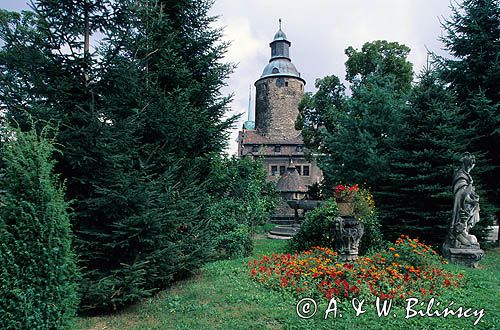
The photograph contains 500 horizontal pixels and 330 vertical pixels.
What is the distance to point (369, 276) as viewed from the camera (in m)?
6.50

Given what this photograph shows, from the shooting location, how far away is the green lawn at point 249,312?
484cm

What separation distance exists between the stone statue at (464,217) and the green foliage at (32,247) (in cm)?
903

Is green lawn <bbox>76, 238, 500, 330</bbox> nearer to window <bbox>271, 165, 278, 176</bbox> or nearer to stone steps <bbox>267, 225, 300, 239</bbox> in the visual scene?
stone steps <bbox>267, 225, 300, 239</bbox>

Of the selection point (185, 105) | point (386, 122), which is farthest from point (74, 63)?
point (386, 122)

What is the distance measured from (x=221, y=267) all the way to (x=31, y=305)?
204 inches

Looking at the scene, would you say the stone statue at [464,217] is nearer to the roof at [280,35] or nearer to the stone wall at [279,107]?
the stone wall at [279,107]

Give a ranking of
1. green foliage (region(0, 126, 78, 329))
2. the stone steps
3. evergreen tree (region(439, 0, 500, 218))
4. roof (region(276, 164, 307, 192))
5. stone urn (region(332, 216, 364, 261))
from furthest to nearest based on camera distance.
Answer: roof (region(276, 164, 307, 192))
the stone steps
evergreen tree (region(439, 0, 500, 218))
stone urn (region(332, 216, 364, 261))
green foliage (region(0, 126, 78, 329))

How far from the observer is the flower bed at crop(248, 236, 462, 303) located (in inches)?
231

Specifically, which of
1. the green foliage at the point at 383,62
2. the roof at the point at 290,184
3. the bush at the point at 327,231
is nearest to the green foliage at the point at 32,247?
the bush at the point at 327,231

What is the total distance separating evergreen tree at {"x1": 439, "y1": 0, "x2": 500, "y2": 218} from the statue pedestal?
348 cm

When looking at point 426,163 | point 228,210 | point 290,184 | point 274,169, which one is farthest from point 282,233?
point 274,169

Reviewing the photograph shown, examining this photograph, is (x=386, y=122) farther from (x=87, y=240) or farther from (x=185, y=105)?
(x=87, y=240)

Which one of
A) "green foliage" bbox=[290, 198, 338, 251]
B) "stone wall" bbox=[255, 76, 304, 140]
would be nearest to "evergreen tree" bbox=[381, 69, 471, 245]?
"green foliage" bbox=[290, 198, 338, 251]

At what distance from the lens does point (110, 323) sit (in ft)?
18.1
